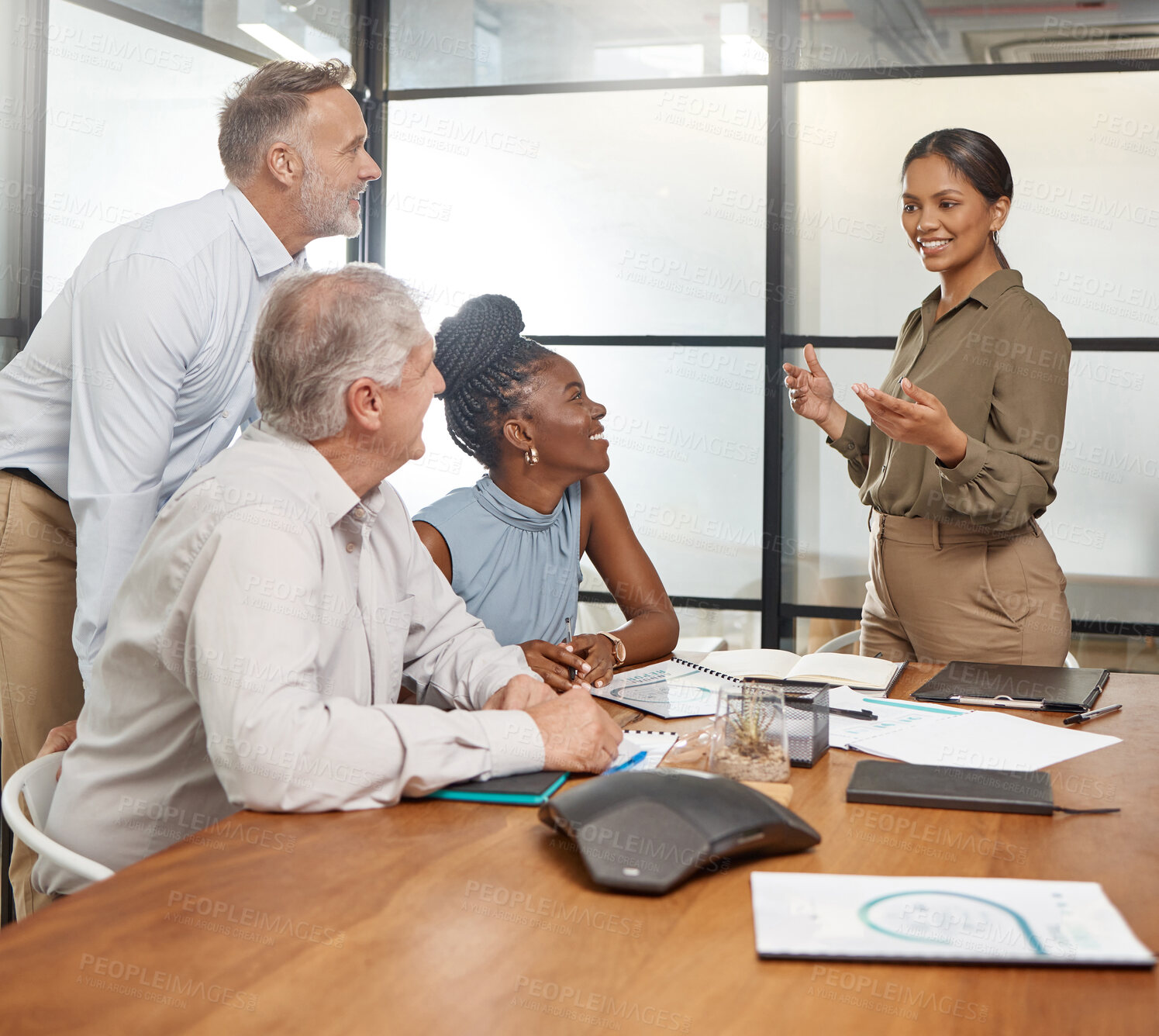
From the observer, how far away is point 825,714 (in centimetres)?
152

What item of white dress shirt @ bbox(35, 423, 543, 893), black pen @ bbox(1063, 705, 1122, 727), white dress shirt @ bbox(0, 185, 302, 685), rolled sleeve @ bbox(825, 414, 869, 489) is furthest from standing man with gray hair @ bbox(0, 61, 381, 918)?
black pen @ bbox(1063, 705, 1122, 727)

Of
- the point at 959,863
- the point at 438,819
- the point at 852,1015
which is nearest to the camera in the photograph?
the point at 852,1015

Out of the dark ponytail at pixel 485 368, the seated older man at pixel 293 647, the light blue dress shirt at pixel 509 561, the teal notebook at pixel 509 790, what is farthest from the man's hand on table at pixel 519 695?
the dark ponytail at pixel 485 368

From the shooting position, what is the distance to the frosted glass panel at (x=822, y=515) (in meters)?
4.20

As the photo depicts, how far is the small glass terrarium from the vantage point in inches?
54.5

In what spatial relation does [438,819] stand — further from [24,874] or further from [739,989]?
[24,874]

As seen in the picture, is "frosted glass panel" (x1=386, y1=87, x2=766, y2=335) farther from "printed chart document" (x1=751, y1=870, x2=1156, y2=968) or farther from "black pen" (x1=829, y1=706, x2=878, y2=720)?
"printed chart document" (x1=751, y1=870, x2=1156, y2=968)

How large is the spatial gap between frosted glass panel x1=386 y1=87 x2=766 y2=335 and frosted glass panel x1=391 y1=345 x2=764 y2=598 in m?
0.15

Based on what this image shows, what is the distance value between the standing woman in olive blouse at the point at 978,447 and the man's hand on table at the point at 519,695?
1206 mm

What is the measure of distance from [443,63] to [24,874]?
3.64 m

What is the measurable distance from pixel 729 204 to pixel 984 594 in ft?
7.22

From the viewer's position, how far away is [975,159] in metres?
2.66

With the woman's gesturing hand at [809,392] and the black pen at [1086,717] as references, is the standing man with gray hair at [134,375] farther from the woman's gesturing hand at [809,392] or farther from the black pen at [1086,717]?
the black pen at [1086,717]

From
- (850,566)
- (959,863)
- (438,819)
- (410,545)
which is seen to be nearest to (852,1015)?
(959,863)
